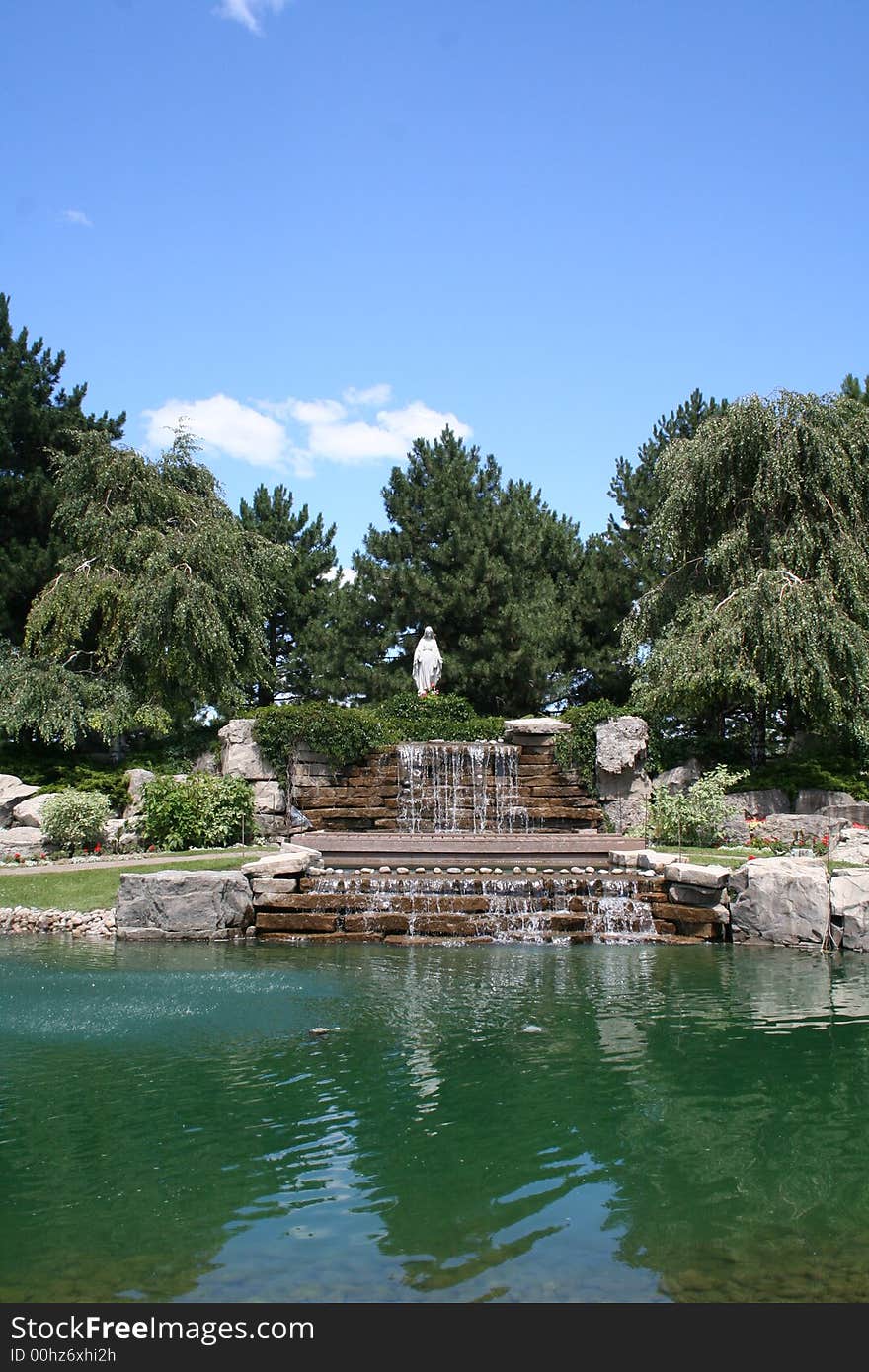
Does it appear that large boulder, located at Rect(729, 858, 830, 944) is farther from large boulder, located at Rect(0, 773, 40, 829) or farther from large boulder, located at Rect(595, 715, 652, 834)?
large boulder, located at Rect(0, 773, 40, 829)

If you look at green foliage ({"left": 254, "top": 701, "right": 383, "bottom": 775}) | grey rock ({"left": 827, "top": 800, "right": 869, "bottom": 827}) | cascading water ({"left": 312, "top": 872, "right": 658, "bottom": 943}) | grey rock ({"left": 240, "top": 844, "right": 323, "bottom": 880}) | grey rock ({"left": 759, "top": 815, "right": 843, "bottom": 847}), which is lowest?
cascading water ({"left": 312, "top": 872, "right": 658, "bottom": 943})

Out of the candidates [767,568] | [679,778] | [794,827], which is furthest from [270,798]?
[767,568]

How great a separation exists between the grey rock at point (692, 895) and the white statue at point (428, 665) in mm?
10760

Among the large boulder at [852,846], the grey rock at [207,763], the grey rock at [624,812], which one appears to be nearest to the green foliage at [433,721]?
the grey rock at [624,812]

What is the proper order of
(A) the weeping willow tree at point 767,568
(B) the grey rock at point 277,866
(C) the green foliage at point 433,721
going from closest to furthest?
(B) the grey rock at point 277,866 → (A) the weeping willow tree at point 767,568 → (C) the green foliage at point 433,721

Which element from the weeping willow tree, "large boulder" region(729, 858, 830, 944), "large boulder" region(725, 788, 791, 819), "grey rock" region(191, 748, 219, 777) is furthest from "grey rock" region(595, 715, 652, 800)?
"grey rock" region(191, 748, 219, 777)

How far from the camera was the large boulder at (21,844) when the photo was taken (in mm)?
17297

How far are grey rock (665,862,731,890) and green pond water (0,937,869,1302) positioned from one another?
3159mm

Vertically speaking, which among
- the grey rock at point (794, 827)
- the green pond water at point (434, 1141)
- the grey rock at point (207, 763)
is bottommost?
the green pond water at point (434, 1141)

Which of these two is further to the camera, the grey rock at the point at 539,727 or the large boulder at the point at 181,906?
the grey rock at the point at 539,727

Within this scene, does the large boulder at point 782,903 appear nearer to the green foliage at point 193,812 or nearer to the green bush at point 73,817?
the green foliage at point 193,812

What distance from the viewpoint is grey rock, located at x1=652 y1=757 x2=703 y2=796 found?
1984 cm

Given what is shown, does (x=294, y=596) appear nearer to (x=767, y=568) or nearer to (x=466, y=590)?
(x=466, y=590)

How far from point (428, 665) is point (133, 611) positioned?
264 inches
